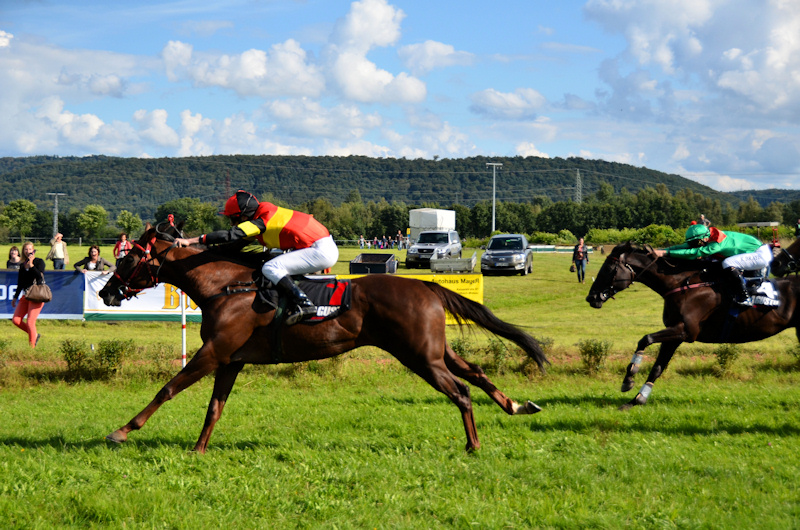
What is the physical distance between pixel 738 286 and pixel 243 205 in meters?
6.35

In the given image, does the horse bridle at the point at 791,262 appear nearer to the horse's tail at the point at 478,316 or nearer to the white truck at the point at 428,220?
the horse's tail at the point at 478,316

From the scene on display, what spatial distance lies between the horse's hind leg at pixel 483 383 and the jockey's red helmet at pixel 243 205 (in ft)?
8.01

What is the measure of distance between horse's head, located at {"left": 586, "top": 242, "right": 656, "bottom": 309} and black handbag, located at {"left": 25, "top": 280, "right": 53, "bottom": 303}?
33.5 ft

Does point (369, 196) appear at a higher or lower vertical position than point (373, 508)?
higher

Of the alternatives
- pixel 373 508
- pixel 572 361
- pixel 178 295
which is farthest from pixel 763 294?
pixel 178 295

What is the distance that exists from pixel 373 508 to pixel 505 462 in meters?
1.58

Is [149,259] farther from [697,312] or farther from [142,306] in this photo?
[142,306]

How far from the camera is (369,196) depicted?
645 feet

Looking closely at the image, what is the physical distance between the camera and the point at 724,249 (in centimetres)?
912

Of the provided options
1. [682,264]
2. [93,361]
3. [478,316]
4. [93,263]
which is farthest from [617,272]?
[93,263]

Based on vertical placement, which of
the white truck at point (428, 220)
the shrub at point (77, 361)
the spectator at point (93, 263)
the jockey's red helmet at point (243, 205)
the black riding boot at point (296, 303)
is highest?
the white truck at point (428, 220)

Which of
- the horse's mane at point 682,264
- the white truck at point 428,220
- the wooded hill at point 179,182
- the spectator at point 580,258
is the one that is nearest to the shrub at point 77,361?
the horse's mane at point 682,264

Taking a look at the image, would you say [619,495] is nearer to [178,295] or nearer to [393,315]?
[393,315]

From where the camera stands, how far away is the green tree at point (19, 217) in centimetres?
9012
